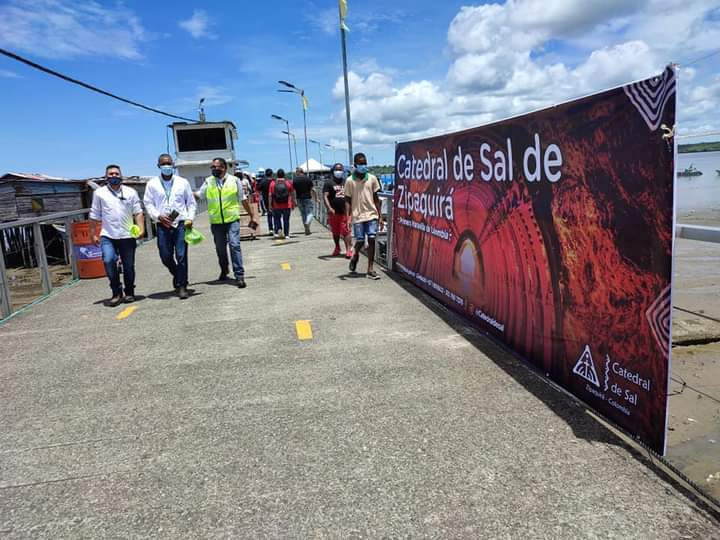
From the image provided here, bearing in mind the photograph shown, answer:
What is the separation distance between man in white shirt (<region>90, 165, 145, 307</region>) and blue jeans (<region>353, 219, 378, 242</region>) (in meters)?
3.18

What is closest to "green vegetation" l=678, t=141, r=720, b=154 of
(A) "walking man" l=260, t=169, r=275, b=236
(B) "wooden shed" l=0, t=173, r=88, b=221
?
(A) "walking man" l=260, t=169, r=275, b=236

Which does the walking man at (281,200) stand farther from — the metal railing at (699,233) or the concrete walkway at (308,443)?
the metal railing at (699,233)

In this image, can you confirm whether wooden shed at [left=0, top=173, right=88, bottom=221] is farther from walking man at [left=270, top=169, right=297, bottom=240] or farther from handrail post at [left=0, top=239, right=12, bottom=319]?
handrail post at [left=0, top=239, right=12, bottom=319]

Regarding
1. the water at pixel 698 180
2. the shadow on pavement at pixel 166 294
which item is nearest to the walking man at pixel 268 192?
the shadow on pavement at pixel 166 294

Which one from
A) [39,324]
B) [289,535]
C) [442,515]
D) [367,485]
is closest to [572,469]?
[442,515]

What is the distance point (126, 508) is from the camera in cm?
267

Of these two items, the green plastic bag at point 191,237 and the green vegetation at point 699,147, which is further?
the green plastic bag at point 191,237

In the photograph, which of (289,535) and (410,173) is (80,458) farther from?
(410,173)

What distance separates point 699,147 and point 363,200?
573cm

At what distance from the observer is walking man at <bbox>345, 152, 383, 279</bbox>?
26.7 feet

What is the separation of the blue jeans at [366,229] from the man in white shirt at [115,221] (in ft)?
10.4

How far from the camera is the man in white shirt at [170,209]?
7.19 m

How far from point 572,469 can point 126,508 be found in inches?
94.1

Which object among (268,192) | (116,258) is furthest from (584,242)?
(268,192)
